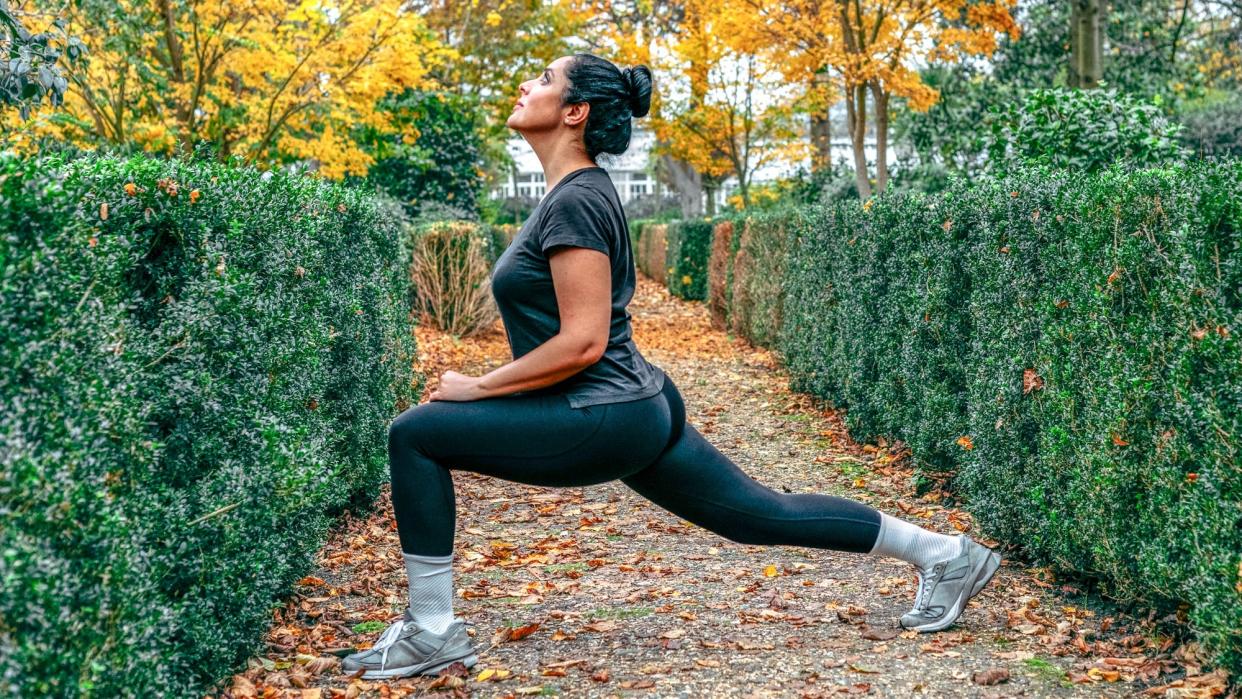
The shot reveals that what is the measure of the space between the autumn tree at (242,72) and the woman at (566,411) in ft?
27.3

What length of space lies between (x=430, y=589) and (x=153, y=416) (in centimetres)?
98

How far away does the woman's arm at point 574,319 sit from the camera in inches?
129

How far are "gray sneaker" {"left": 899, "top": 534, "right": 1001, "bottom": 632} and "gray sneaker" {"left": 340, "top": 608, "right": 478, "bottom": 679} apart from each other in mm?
1576

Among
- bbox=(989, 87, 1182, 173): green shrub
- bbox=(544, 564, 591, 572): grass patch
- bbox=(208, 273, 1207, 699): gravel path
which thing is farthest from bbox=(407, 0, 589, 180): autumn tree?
bbox=(544, 564, 591, 572): grass patch

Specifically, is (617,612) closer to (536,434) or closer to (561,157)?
(536,434)

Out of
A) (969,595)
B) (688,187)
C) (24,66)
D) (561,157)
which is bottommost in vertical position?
(969,595)

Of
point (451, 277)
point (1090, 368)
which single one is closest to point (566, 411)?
point (1090, 368)

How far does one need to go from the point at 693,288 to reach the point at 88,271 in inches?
812

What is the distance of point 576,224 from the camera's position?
3.30 m

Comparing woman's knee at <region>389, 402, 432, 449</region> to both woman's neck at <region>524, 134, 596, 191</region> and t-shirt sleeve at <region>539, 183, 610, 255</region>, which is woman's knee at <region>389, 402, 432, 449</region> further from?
woman's neck at <region>524, 134, 596, 191</region>

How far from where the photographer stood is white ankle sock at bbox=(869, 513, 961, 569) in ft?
12.7

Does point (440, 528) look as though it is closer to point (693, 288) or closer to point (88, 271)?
point (88, 271)

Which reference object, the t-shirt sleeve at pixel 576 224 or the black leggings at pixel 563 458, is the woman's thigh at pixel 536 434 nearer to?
the black leggings at pixel 563 458

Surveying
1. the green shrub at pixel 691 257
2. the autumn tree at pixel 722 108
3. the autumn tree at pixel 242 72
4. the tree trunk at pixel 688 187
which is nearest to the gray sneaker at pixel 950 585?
the autumn tree at pixel 242 72
